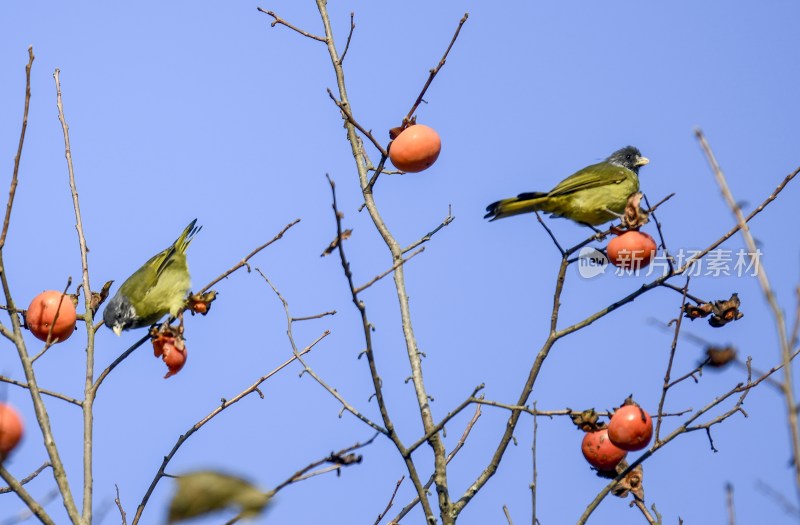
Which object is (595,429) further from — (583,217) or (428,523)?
(583,217)

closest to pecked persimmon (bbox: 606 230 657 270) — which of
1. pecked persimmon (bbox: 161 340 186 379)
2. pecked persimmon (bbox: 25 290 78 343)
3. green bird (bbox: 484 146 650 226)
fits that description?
green bird (bbox: 484 146 650 226)

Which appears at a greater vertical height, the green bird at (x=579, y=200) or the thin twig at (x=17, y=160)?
the green bird at (x=579, y=200)

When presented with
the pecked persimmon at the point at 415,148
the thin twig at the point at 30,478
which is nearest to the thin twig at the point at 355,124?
the pecked persimmon at the point at 415,148

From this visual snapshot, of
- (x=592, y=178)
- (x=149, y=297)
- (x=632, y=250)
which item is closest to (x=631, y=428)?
(x=632, y=250)

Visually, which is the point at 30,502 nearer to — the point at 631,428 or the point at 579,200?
the point at 631,428

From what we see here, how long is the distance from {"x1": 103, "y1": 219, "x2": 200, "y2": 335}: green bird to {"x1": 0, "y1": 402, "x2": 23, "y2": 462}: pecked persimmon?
373cm

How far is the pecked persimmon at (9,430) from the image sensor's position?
8.46ft

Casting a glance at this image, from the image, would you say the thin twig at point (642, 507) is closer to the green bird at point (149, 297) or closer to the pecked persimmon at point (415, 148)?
the pecked persimmon at point (415, 148)

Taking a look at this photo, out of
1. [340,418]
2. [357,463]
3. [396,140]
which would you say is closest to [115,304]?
[396,140]

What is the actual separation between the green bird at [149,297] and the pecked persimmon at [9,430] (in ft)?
12.2

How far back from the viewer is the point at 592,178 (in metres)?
6.46

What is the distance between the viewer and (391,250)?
4406 mm

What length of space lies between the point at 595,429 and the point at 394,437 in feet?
3.12

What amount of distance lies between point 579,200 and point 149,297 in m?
2.97
